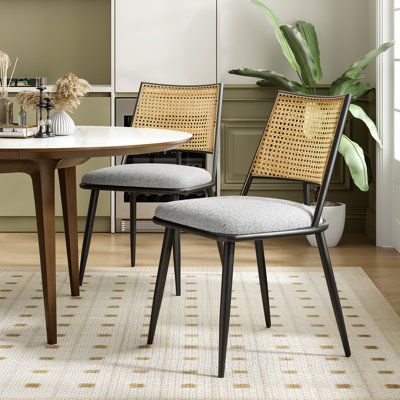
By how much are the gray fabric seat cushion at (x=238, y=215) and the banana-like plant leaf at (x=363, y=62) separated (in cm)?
191

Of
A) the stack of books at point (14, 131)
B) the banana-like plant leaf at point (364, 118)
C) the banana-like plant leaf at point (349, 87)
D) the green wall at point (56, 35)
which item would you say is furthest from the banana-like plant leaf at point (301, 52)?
the stack of books at point (14, 131)

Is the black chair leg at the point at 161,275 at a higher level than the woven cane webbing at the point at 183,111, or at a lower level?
lower

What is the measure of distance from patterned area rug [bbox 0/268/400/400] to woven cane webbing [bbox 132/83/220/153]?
651 mm

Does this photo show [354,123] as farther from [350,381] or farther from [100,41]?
[350,381]

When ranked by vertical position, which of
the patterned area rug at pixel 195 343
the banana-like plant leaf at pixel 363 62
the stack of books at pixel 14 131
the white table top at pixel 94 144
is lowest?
the patterned area rug at pixel 195 343

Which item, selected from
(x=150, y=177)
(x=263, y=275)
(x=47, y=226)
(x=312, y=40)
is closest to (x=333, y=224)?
(x=312, y=40)

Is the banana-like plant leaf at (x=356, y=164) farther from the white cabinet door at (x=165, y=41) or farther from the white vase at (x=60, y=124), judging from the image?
the white vase at (x=60, y=124)

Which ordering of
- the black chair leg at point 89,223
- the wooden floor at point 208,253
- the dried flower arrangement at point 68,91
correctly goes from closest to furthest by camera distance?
1. the dried flower arrangement at point 68,91
2. the black chair leg at point 89,223
3. the wooden floor at point 208,253

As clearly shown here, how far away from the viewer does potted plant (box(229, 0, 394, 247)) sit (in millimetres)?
4891

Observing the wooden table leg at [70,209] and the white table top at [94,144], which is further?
the wooden table leg at [70,209]

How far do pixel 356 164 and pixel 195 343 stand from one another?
198cm

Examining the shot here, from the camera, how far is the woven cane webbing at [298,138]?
313 cm

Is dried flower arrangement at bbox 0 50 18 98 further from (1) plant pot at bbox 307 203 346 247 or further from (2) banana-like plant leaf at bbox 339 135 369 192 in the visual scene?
(1) plant pot at bbox 307 203 346 247

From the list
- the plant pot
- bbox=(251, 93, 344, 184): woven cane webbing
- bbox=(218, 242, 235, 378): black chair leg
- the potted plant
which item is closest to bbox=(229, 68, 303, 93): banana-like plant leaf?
the potted plant
